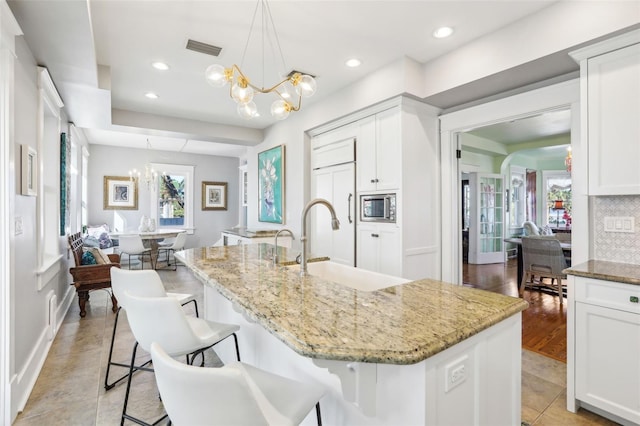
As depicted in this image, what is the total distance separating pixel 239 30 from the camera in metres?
2.48

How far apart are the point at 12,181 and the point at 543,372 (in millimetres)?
3836

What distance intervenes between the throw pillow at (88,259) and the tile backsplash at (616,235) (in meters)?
4.94

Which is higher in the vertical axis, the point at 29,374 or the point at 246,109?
the point at 246,109

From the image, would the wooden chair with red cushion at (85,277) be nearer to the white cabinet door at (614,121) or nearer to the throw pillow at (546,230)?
the white cabinet door at (614,121)

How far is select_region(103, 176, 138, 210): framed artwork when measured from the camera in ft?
23.0

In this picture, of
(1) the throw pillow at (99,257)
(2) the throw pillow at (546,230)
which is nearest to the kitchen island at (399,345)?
(1) the throw pillow at (99,257)

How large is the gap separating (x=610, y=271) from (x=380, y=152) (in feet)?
6.72

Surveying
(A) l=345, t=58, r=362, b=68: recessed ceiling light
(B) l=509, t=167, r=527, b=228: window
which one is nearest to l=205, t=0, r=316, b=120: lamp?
(A) l=345, t=58, r=362, b=68: recessed ceiling light

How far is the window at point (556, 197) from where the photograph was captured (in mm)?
8086

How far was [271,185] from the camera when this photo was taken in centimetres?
512

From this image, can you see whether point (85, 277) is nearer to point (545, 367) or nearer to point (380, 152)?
point (380, 152)

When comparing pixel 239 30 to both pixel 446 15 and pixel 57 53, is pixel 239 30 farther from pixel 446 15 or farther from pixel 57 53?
pixel 446 15

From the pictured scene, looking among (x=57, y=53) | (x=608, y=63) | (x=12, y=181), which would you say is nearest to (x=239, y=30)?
(x=57, y=53)

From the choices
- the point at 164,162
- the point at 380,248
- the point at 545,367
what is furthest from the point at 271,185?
the point at 545,367
